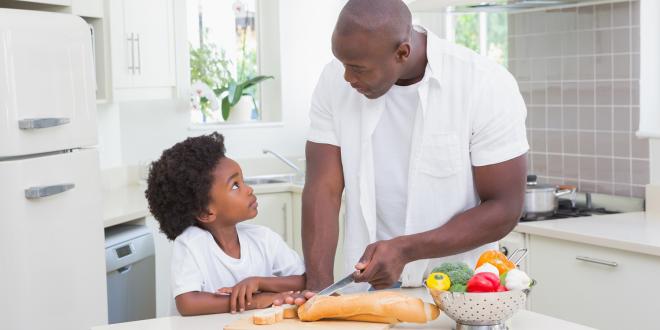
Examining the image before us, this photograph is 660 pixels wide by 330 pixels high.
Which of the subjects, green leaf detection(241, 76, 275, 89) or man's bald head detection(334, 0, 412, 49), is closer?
man's bald head detection(334, 0, 412, 49)

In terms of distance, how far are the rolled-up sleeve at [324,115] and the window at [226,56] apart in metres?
2.72

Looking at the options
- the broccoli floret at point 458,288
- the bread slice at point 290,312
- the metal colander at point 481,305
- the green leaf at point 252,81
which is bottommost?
the bread slice at point 290,312

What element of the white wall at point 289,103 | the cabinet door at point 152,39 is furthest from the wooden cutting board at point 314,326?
the white wall at point 289,103

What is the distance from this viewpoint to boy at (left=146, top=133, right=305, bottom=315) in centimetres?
216

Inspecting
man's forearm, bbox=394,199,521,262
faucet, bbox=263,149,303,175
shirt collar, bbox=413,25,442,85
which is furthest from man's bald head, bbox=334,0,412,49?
faucet, bbox=263,149,303,175

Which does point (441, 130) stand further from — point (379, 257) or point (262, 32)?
point (262, 32)

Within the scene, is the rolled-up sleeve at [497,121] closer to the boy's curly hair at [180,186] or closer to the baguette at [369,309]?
the baguette at [369,309]

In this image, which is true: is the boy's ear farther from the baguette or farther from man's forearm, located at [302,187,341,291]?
the baguette

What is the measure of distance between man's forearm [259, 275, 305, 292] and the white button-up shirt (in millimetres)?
112

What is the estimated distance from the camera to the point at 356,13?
1.83 m

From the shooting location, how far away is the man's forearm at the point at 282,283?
6.97 feet

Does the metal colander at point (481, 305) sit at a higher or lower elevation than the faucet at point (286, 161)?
lower

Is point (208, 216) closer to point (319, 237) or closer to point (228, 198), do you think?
point (228, 198)

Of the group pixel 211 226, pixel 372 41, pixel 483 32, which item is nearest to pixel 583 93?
pixel 483 32
